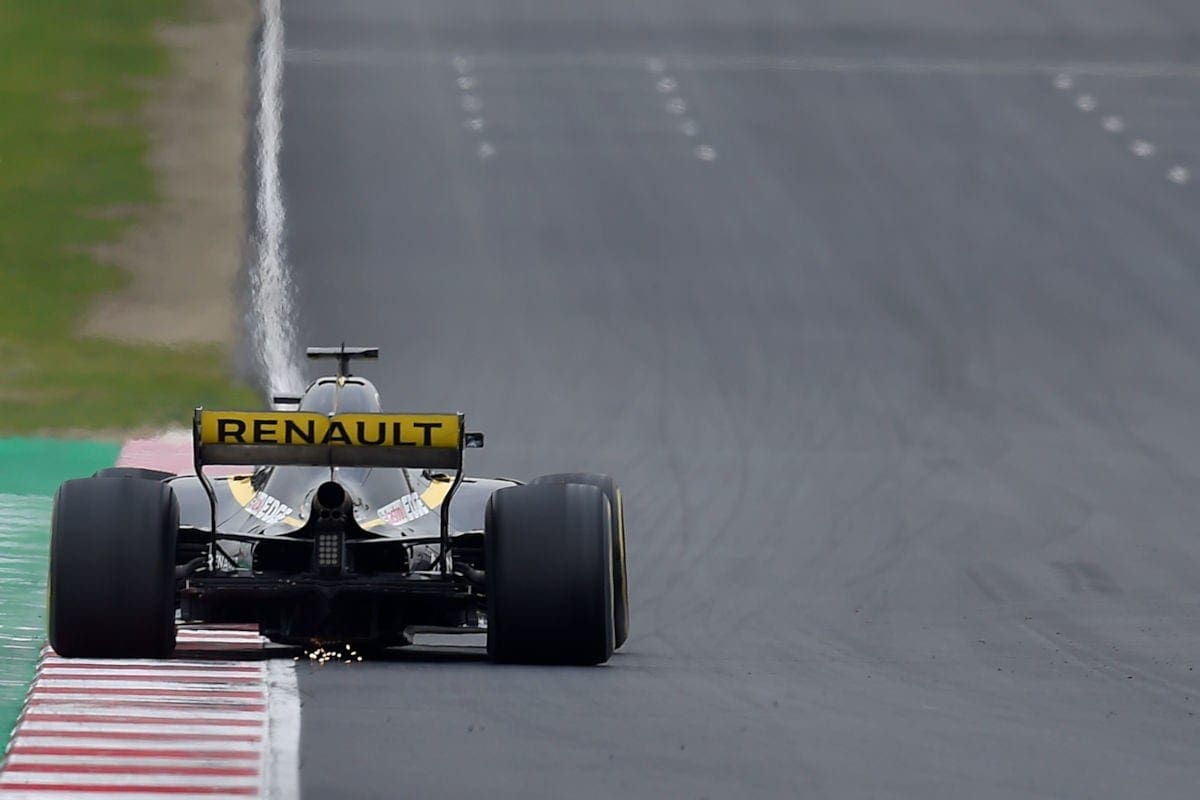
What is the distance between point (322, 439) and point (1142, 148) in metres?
18.8

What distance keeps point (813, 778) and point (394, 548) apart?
3280 mm

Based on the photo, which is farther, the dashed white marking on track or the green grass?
the dashed white marking on track

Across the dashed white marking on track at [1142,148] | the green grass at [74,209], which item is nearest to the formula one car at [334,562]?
the green grass at [74,209]

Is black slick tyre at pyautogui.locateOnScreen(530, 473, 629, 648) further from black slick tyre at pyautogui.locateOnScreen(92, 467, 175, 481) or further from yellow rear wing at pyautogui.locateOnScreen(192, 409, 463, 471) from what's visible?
black slick tyre at pyautogui.locateOnScreen(92, 467, 175, 481)

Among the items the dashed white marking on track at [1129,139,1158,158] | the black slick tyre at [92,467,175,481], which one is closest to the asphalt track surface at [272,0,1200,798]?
the dashed white marking on track at [1129,139,1158,158]

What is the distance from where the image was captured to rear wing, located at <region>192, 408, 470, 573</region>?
9.73 m

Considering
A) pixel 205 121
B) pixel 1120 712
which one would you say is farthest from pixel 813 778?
pixel 205 121

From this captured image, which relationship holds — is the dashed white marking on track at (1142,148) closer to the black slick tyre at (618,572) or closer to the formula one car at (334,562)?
the black slick tyre at (618,572)

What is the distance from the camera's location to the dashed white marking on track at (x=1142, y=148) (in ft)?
87.6

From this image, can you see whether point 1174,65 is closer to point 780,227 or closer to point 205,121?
point 780,227

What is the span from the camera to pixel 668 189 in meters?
25.3

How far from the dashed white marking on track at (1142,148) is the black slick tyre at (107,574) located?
61.8ft

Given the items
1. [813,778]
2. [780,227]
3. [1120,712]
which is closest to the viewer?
[813,778]

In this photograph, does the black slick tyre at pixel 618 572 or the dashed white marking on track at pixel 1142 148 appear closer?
the black slick tyre at pixel 618 572
